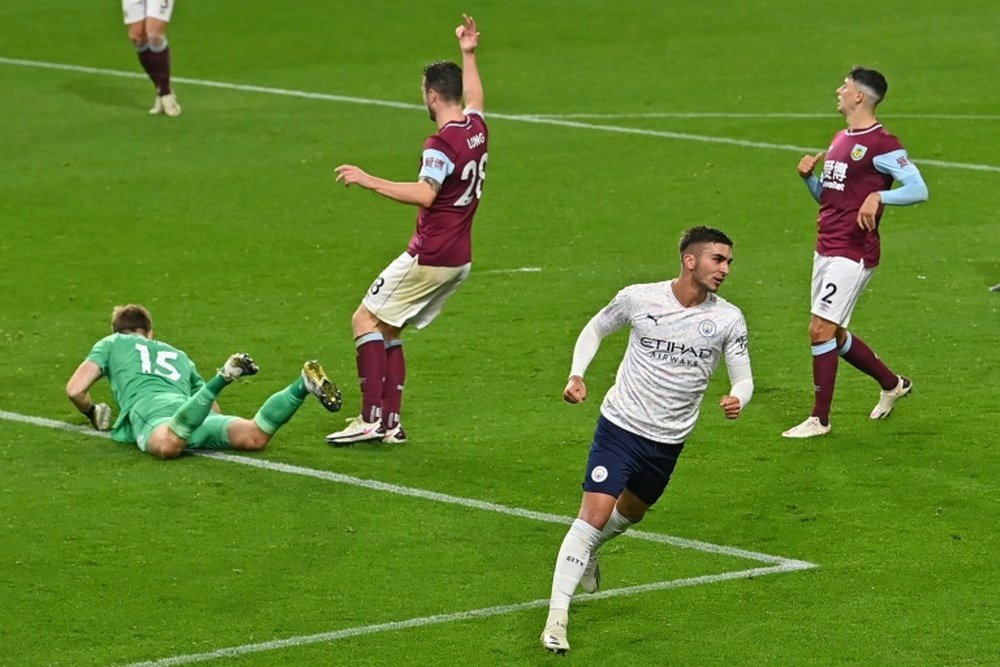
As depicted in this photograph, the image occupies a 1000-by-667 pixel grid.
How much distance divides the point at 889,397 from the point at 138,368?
16.4 feet

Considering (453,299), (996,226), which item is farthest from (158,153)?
(996,226)

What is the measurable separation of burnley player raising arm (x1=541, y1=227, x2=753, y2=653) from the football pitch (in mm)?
738

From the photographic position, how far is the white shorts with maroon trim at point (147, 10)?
80.7ft

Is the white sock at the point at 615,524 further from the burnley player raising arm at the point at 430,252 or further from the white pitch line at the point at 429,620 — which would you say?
the burnley player raising arm at the point at 430,252

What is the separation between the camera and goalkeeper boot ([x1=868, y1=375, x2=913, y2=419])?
44.4ft

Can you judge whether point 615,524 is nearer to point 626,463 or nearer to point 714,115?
point 626,463

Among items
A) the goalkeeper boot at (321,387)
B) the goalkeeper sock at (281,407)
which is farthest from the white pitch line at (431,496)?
the goalkeeper boot at (321,387)

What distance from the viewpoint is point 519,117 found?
83.2ft

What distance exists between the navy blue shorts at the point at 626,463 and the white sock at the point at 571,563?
0.22m

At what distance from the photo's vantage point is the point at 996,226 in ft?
64.2

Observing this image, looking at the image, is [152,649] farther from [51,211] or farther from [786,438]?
[51,211]

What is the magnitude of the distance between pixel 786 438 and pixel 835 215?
58.5 inches

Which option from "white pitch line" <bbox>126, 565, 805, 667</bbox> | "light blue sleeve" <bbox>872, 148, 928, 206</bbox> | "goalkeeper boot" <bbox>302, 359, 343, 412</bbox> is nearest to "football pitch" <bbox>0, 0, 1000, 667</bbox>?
"white pitch line" <bbox>126, 565, 805, 667</bbox>

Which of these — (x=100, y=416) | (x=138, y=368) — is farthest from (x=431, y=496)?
(x=100, y=416)
